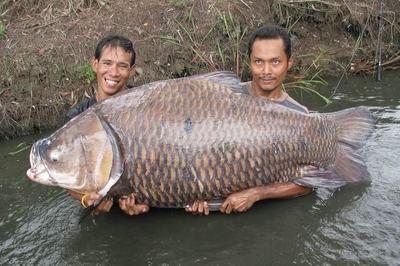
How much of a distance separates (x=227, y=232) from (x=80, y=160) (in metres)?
1.05

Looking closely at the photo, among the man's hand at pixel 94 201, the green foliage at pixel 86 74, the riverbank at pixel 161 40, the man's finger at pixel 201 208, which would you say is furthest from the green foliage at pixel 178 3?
the man's finger at pixel 201 208

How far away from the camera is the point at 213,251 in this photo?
3.10 m

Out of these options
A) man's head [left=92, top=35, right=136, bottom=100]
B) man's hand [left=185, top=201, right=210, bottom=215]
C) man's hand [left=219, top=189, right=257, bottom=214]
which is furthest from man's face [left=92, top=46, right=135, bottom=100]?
man's hand [left=219, top=189, right=257, bottom=214]

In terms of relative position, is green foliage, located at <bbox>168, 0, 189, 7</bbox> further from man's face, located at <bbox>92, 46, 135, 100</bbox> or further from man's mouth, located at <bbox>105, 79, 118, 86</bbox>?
man's mouth, located at <bbox>105, 79, 118, 86</bbox>

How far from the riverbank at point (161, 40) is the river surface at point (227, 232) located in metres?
2.25

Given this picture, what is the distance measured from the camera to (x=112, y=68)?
3.90 m

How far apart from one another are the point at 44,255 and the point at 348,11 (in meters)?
6.04

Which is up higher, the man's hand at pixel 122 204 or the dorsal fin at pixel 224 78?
the dorsal fin at pixel 224 78

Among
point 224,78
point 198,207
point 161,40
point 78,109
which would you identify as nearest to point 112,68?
point 78,109

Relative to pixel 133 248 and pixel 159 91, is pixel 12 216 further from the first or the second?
pixel 159 91

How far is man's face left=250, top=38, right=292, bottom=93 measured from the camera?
3.78m

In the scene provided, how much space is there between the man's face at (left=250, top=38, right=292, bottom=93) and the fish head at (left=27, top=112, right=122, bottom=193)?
1.32m

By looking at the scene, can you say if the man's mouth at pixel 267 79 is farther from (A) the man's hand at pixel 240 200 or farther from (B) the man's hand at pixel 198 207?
(B) the man's hand at pixel 198 207

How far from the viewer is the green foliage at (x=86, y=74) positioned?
242 inches
